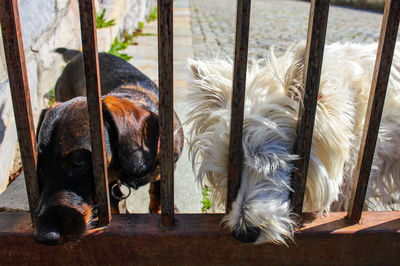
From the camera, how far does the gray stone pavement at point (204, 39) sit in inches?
140

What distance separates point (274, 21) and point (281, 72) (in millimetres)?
11898

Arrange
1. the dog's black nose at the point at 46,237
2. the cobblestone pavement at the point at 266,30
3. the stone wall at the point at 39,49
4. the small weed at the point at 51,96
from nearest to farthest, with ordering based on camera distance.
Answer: the dog's black nose at the point at 46,237 < the stone wall at the point at 39,49 < the small weed at the point at 51,96 < the cobblestone pavement at the point at 266,30

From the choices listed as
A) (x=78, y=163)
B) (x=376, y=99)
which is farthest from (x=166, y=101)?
(x=376, y=99)

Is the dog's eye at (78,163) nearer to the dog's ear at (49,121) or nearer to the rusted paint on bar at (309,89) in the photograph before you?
the dog's ear at (49,121)

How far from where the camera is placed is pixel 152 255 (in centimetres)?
197

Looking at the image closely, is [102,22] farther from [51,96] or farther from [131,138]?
[131,138]

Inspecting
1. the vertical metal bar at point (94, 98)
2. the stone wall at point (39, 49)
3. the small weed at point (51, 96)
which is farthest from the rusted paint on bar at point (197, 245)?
the small weed at point (51, 96)

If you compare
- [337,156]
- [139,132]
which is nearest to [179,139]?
[139,132]

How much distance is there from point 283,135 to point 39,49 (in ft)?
11.5

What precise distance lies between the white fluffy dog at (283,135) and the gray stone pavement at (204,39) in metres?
0.89

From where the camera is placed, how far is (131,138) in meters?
2.46

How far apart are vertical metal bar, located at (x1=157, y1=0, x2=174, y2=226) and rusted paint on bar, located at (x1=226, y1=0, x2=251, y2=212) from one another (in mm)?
285

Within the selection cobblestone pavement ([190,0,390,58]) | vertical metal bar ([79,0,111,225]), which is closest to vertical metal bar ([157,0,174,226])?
vertical metal bar ([79,0,111,225])

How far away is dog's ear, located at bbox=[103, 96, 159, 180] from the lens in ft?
8.01
